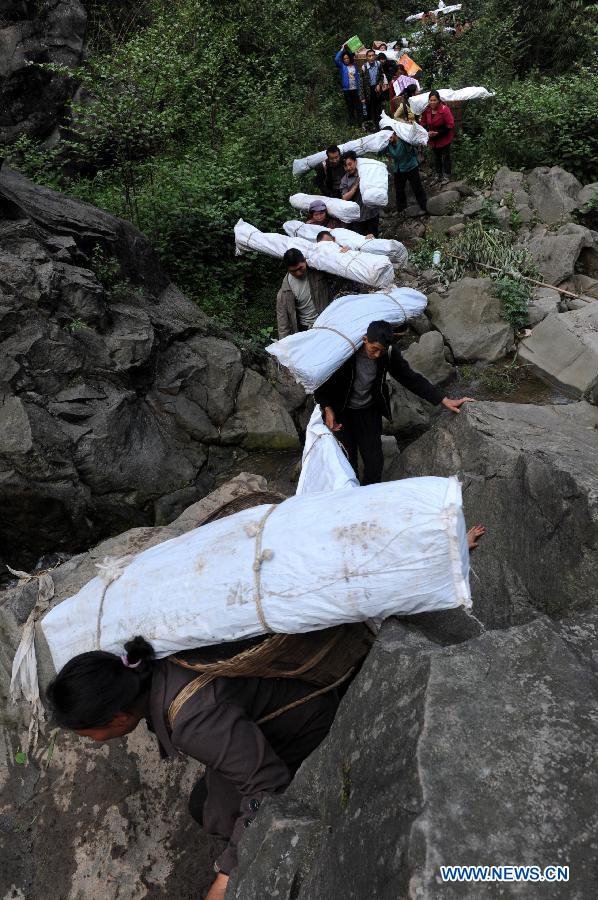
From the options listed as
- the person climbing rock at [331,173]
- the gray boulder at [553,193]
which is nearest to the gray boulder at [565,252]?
the gray boulder at [553,193]

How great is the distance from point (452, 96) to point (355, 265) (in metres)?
7.59

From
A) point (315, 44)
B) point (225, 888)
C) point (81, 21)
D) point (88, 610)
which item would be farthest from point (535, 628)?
point (315, 44)

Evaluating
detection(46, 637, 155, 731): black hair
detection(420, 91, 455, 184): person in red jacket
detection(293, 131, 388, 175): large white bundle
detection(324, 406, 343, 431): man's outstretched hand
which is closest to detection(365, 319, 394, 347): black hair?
detection(324, 406, 343, 431): man's outstretched hand

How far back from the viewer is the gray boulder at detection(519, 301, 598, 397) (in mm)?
6387

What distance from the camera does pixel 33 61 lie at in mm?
10586

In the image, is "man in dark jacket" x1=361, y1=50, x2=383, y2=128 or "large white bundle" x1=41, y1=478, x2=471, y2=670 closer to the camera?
"large white bundle" x1=41, y1=478, x2=471, y2=670

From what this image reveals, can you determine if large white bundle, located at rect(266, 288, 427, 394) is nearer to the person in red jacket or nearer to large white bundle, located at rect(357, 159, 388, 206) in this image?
large white bundle, located at rect(357, 159, 388, 206)

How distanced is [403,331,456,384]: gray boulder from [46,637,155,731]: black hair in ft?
18.5

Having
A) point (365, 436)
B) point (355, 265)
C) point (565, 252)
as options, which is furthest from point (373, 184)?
point (365, 436)

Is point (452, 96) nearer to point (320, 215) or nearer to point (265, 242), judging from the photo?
point (320, 215)

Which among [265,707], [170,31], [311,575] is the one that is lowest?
[265,707]

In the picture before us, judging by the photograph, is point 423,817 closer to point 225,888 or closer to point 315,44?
point 225,888

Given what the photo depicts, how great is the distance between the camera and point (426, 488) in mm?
1883

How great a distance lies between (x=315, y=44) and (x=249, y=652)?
15966 millimetres
